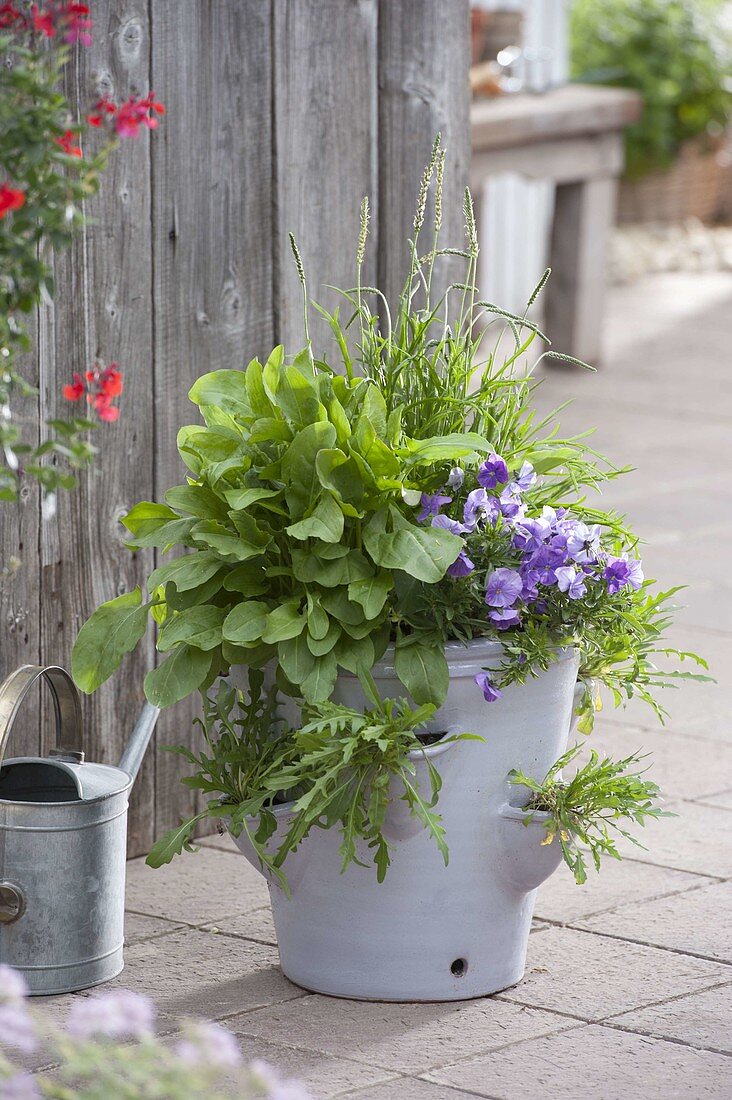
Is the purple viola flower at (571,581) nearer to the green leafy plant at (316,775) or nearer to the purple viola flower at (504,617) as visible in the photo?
the purple viola flower at (504,617)

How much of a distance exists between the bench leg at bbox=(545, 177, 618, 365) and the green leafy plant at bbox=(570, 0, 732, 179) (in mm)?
3234

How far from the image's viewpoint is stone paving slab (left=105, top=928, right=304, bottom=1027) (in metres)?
2.36

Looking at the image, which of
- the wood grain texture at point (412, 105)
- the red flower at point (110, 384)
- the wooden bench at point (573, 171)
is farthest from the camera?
the wooden bench at point (573, 171)

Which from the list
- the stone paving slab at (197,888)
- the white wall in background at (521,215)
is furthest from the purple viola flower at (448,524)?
the white wall in background at (521,215)

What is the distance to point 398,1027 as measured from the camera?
90.0 inches

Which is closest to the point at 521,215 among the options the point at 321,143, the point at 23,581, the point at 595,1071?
the point at 321,143

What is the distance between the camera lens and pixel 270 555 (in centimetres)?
229

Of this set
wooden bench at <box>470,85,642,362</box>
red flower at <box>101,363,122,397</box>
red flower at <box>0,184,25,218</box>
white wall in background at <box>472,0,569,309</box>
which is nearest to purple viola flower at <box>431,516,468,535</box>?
red flower at <box>101,363,122,397</box>

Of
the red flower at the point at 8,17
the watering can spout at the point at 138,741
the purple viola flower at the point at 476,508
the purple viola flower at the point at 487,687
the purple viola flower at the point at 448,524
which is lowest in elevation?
the watering can spout at the point at 138,741

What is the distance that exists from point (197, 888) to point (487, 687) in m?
0.87

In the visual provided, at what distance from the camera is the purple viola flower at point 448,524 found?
2.20 metres

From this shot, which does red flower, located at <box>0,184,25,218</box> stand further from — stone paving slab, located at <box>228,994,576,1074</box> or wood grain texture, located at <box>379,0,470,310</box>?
wood grain texture, located at <box>379,0,470,310</box>

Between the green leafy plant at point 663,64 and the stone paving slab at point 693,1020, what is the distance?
8.84 m

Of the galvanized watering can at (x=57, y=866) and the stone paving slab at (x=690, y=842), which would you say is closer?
the galvanized watering can at (x=57, y=866)
